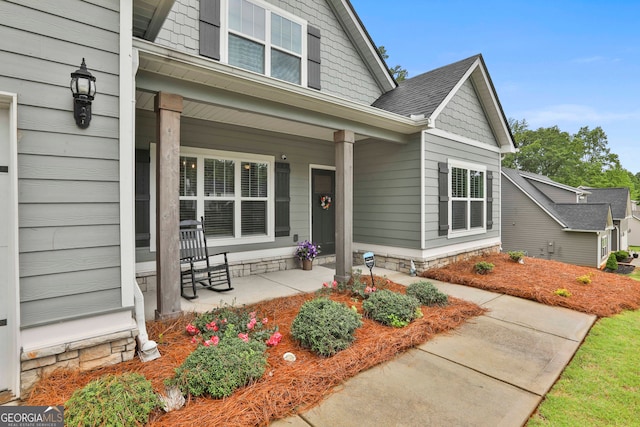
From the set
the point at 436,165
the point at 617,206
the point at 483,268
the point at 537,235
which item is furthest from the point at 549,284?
the point at 617,206

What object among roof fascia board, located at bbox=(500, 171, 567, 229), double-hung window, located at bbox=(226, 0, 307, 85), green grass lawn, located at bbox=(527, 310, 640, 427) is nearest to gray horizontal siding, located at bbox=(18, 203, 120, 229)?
green grass lawn, located at bbox=(527, 310, 640, 427)

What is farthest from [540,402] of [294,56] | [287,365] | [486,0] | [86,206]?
[486,0]

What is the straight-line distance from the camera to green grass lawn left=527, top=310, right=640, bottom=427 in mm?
2072

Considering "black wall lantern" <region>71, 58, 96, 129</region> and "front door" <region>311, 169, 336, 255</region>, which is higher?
"black wall lantern" <region>71, 58, 96, 129</region>

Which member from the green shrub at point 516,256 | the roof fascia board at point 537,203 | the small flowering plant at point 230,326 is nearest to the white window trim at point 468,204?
the green shrub at point 516,256

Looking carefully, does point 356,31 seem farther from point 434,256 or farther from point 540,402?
point 540,402

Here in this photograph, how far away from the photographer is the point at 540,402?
7.32 feet

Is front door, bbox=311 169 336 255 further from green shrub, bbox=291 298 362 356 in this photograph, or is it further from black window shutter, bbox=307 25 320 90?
green shrub, bbox=291 298 362 356

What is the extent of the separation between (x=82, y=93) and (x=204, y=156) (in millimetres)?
2863

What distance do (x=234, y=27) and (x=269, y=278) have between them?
168 inches

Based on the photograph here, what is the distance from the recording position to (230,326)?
2869 millimetres

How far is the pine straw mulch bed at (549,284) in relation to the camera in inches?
176

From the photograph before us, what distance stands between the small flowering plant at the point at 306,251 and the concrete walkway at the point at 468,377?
→ 208cm

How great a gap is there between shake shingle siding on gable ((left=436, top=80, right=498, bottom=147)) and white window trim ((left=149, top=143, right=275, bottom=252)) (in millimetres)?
3686
